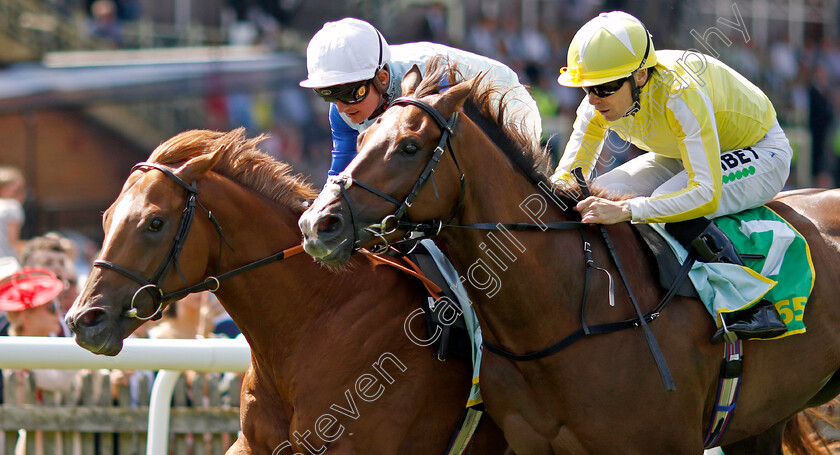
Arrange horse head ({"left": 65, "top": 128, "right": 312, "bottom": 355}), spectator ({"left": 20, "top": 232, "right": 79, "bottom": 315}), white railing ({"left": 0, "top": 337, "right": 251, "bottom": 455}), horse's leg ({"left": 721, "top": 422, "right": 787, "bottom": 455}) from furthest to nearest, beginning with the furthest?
1. spectator ({"left": 20, "top": 232, "right": 79, "bottom": 315})
2. horse's leg ({"left": 721, "top": 422, "right": 787, "bottom": 455})
3. white railing ({"left": 0, "top": 337, "right": 251, "bottom": 455})
4. horse head ({"left": 65, "top": 128, "right": 312, "bottom": 355})

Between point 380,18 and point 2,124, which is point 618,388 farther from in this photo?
point 2,124

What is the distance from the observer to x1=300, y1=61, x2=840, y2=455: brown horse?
3121 mm

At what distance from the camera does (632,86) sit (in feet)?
11.6

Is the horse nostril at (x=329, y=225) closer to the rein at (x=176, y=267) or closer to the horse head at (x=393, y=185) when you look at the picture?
the horse head at (x=393, y=185)

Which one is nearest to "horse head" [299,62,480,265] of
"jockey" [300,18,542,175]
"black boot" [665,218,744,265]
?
"jockey" [300,18,542,175]

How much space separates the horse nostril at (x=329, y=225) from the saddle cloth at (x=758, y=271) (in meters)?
1.33

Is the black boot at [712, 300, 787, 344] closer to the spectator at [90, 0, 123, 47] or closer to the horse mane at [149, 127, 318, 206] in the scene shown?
the horse mane at [149, 127, 318, 206]

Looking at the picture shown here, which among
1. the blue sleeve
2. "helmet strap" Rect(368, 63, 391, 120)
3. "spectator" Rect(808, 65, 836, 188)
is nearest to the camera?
"helmet strap" Rect(368, 63, 391, 120)

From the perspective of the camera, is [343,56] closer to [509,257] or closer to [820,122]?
[509,257]

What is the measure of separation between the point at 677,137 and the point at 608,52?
1.44 feet

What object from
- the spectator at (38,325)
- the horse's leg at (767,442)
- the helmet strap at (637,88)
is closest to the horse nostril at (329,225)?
the helmet strap at (637,88)

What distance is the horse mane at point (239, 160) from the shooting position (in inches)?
141

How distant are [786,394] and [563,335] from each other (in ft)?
3.65

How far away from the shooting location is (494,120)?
3.47 meters
